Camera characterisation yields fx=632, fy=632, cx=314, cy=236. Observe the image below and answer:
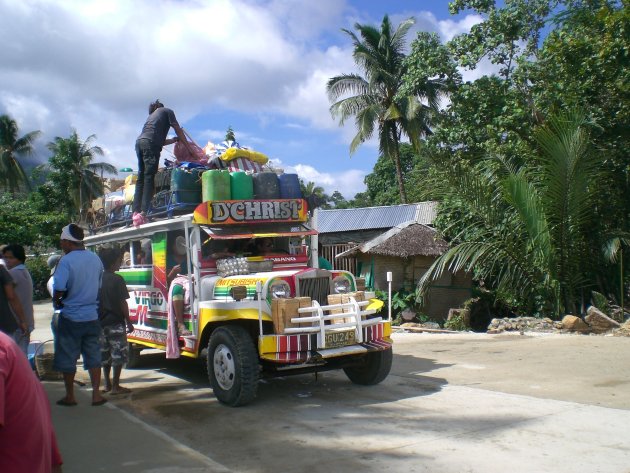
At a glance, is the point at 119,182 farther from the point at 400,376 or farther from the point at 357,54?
the point at 357,54

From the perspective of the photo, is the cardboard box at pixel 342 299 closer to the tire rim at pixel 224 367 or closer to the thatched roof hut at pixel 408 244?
the tire rim at pixel 224 367

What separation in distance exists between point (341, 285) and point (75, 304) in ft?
10.0

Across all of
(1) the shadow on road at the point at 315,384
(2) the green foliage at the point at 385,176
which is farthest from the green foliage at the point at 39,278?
(1) the shadow on road at the point at 315,384

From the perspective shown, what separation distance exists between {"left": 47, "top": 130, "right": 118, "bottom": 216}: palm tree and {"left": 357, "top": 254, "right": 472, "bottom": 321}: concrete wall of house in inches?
1060

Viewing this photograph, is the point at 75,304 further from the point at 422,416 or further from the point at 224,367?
the point at 422,416

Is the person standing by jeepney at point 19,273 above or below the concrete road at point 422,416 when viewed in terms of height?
above

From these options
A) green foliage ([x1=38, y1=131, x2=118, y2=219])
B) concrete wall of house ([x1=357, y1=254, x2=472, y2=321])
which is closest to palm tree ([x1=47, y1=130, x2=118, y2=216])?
green foliage ([x1=38, y1=131, x2=118, y2=219])

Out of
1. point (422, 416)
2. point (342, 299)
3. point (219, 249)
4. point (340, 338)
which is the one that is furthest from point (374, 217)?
point (422, 416)

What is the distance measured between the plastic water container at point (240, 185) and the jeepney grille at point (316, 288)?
60.5 inches

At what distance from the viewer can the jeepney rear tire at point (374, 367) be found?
25.5 ft

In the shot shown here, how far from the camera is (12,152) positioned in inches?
1866

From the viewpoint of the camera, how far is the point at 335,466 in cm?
487

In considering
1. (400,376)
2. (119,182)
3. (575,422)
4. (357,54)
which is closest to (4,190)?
(357,54)

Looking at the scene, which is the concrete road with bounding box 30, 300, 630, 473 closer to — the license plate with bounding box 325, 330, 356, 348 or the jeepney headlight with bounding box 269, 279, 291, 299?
the license plate with bounding box 325, 330, 356, 348
